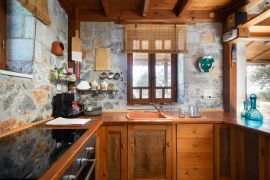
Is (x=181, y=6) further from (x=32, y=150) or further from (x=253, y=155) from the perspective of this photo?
(x=32, y=150)

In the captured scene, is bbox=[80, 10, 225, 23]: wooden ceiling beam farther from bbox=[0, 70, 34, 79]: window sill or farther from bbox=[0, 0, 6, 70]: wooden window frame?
bbox=[0, 70, 34, 79]: window sill

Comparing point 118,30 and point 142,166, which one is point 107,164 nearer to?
point 142,166

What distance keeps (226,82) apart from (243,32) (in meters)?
0.70

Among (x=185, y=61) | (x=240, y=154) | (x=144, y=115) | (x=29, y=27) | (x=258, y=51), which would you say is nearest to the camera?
(x=29, y=27)

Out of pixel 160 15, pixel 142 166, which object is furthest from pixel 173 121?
pixel 160 15

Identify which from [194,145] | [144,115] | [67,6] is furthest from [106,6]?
[194,145]

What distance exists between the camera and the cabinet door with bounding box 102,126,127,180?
2203 millimetres

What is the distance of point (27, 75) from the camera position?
162 centimetres

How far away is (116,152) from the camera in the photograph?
2.21 meters

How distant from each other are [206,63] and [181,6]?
834 mm

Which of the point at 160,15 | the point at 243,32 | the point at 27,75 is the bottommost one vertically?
the point at 27,75

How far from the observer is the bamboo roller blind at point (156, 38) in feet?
9.34

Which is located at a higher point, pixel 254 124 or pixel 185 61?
pixel 185 61

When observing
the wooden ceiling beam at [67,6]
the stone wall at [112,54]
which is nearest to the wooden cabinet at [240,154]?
Answer: the stone wall at [112,54]
